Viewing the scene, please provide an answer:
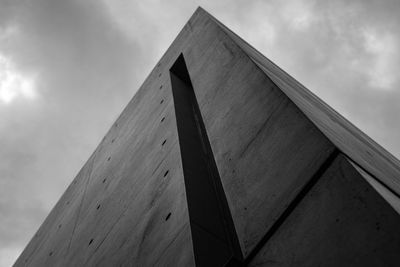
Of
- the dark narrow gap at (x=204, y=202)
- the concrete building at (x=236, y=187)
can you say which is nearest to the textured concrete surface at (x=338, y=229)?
the concrete building at (x=236, y=187)

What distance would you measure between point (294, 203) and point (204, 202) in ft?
5.76

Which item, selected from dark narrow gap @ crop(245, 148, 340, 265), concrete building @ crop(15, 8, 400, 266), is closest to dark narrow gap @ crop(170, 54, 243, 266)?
concrete building @ crop(15, 8, 400, 266)

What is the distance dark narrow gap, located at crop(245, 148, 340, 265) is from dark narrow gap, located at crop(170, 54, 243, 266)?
6.3 inches

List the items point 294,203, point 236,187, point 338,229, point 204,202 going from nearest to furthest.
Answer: point 338,229, point 294,203, point 236,187, point 204,202

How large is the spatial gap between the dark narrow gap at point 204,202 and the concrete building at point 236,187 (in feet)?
0.05

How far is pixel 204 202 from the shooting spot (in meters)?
4.08

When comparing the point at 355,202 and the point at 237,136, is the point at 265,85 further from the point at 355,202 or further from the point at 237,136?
the point at 355,202

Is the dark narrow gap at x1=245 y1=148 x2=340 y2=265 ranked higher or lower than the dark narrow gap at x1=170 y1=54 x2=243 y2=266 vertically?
higher

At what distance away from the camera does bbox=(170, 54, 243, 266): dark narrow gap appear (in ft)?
10.7

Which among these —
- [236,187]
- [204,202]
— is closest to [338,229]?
[236,187]

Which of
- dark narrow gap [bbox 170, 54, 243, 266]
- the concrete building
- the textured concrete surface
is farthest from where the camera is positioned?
dark narrow gap [bbox 170, 54, 243, 266]

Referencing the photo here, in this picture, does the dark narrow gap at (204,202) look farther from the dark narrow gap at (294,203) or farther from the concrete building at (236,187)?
the dark narrow gap at (294,203)

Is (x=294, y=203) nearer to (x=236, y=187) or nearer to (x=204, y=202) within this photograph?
(x=236, y=187)

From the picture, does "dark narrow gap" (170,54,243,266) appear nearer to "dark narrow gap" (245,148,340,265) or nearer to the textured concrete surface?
"dark narrow gap" (245,148,340,265)
